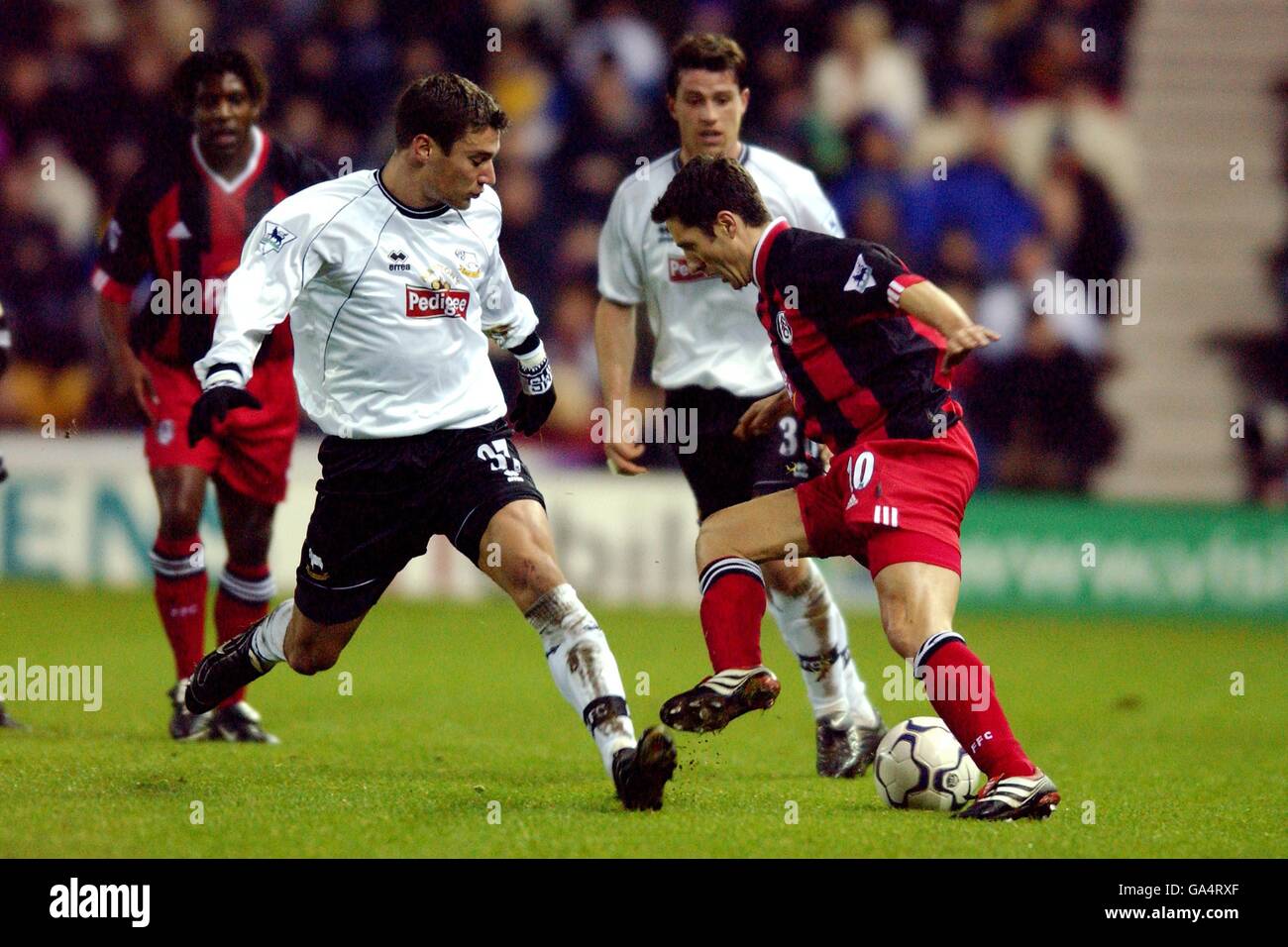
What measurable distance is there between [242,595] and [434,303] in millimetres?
2315

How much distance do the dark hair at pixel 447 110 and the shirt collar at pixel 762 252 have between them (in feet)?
3.06

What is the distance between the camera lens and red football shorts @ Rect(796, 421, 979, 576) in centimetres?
586

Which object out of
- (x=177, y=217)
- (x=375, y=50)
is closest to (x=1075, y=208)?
(x=375, y=50)

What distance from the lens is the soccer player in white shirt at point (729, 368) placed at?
713cm

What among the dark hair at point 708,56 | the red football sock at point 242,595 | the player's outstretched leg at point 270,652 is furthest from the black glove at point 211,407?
the dark hair at point 708,56

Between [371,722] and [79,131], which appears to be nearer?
[371,722]

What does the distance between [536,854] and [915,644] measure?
1.41 metres

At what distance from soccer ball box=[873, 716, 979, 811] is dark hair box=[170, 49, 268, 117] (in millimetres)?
3751

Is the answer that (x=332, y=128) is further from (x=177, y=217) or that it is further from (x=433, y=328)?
(x=433, y=328)

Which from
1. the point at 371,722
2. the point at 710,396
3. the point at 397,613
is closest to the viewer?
the point at 710,396

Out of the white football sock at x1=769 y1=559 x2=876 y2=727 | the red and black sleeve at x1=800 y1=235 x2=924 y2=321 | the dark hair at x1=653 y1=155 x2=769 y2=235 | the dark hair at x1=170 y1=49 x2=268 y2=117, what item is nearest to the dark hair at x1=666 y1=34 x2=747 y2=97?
the dark hair at x1=653 y1=155 x2=769 y2=235

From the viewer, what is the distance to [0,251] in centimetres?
1486
